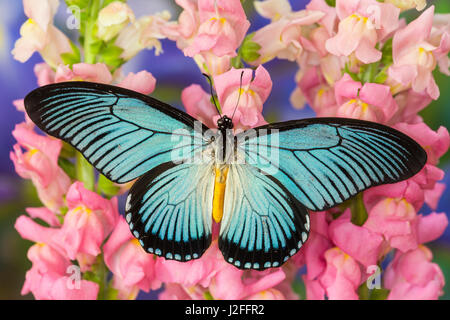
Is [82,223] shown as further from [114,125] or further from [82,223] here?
[114,125]

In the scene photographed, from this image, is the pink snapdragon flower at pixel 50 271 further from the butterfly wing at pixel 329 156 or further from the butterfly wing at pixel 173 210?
the butterfly wing at pixel 329 156

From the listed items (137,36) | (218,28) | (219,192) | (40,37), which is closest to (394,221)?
(219,192)

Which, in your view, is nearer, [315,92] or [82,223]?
[82,223]

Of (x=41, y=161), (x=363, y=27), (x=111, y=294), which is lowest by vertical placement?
(x=111, y=294)

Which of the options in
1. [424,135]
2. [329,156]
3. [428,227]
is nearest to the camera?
[329,156]

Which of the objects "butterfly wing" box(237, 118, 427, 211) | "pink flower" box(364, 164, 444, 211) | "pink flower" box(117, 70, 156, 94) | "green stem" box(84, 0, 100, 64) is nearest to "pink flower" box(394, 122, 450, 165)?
"pink flower" box(364, 164, 444, 211)

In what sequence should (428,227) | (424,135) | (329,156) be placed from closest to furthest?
(329,156)
(424,135)
(428,227)
